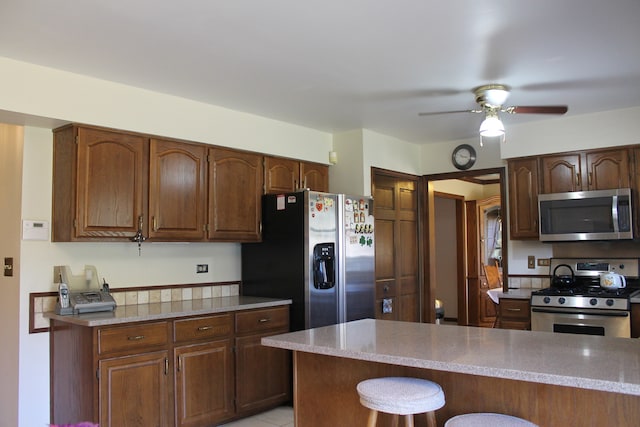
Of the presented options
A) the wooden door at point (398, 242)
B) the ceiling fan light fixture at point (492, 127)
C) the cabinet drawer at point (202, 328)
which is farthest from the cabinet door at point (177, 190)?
the ceiling fan light fixture at point (492, 127)

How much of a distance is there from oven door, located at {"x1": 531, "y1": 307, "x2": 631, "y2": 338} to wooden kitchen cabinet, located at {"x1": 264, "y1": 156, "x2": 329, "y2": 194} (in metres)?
2.22

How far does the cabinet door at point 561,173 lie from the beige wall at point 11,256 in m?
4.25

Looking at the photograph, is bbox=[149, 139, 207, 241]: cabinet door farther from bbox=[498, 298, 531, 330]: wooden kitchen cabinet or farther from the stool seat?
bbox=[498, 298, 531, 330]: wooden kitchen cabinet

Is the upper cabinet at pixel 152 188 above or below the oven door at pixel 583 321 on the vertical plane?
above

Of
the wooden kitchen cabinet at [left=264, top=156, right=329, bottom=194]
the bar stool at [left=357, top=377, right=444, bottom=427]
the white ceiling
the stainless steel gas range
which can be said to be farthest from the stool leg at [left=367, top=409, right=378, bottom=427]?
the stainless steel gas range

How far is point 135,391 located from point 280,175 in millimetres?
2187

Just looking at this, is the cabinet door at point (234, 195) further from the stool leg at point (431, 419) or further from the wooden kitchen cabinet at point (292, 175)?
the stool leg at point (431, 419)

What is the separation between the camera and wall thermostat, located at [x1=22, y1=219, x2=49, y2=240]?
11.3ft

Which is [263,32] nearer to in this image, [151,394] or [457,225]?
[151,394]

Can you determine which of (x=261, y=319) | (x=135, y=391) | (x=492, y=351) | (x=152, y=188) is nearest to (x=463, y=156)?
(x=261, y=319)

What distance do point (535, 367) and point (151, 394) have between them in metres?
2.43

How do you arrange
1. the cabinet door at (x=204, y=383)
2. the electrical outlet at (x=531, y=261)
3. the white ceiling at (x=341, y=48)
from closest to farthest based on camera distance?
the white ceiling at (x=341, y=48)
the cabinet door at (x=204, y=383)
the electrical outlet at (x=531, y=261)

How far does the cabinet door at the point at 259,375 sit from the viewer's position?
13.0 feet

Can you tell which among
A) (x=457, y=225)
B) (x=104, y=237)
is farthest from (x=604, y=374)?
(x=457, y=225)
